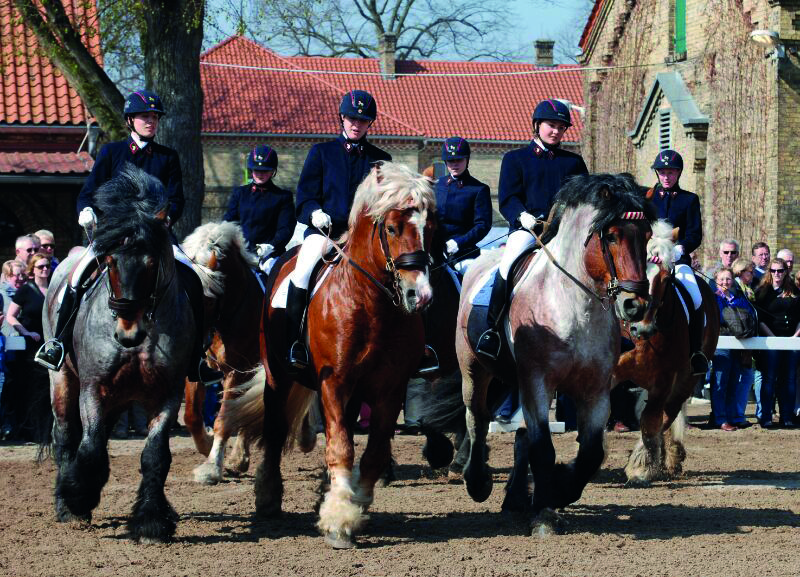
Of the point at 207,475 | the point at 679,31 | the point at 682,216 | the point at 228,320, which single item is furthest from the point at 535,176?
the point at 679,31

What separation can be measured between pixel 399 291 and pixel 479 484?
235cm

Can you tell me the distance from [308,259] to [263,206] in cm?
385

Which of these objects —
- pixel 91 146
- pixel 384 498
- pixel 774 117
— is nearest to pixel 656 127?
pixel 774 117

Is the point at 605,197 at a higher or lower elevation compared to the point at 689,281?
higher

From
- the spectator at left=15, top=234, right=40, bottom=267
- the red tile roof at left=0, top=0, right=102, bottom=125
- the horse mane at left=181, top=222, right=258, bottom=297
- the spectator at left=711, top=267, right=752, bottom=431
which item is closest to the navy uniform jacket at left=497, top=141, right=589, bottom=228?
the horse mane at left=181, top=222, right=258, bottom=297

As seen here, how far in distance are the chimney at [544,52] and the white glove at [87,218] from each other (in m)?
53.1

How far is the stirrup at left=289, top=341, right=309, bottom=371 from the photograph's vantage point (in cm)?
838

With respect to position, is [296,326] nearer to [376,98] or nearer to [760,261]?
[760,261]

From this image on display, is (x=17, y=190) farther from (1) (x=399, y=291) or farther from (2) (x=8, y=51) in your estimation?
(1) (x=399, y=291)

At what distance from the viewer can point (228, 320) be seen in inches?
450

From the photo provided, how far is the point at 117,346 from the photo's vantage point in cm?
792

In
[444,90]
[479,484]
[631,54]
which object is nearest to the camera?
[479,484]

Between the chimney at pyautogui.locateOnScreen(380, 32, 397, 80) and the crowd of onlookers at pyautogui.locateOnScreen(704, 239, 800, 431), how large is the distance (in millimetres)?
35830

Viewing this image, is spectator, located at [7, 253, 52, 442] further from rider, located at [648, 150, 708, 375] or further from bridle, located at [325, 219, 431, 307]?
rider, located at [648, 150, 708, 375]
